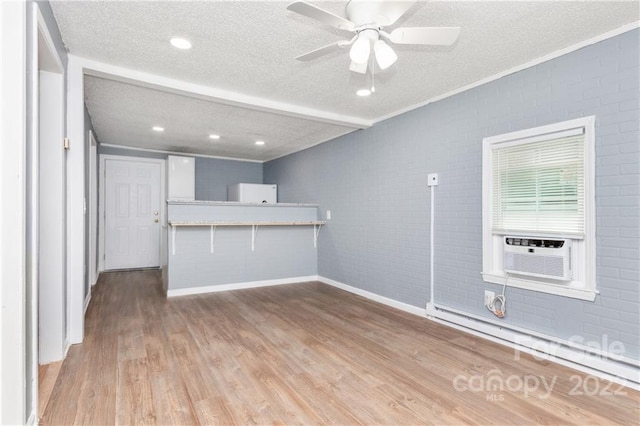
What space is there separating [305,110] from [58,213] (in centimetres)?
260

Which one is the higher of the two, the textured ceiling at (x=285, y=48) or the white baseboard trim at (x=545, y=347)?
the textured ceiling at (x=285, y=48)

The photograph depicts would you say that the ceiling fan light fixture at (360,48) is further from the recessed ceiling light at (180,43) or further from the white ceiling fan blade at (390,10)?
the recessed ceiling light at (180,43)

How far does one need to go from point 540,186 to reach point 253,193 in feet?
16.3

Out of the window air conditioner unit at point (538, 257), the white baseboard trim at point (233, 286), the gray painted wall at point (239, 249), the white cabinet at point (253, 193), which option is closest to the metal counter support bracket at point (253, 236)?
the gray painted wall at point (239, 249)

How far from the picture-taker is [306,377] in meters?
2.26

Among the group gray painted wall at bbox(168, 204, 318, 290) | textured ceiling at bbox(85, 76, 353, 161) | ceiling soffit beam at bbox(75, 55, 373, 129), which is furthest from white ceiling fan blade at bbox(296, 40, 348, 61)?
gray painted wall at bbox(168, 204, 318, 290)

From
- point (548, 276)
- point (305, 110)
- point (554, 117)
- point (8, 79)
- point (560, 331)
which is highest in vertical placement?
point (305, 110)

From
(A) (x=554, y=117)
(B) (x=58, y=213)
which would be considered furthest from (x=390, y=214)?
(B) (x=58, y=213)

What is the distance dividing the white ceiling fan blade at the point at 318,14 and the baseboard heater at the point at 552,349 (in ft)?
8.73

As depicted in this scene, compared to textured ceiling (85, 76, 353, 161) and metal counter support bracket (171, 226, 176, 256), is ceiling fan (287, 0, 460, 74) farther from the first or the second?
metal counter support bracket (171, 226, 176, 256)

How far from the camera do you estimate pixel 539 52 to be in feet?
8.39

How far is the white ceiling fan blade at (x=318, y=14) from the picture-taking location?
1586 millimetres

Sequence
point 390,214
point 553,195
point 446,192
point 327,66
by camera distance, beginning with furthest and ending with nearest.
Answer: point 390,214, point 446,192, point 327,66, point 553,195

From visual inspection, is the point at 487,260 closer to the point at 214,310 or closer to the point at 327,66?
the point at 327,66
